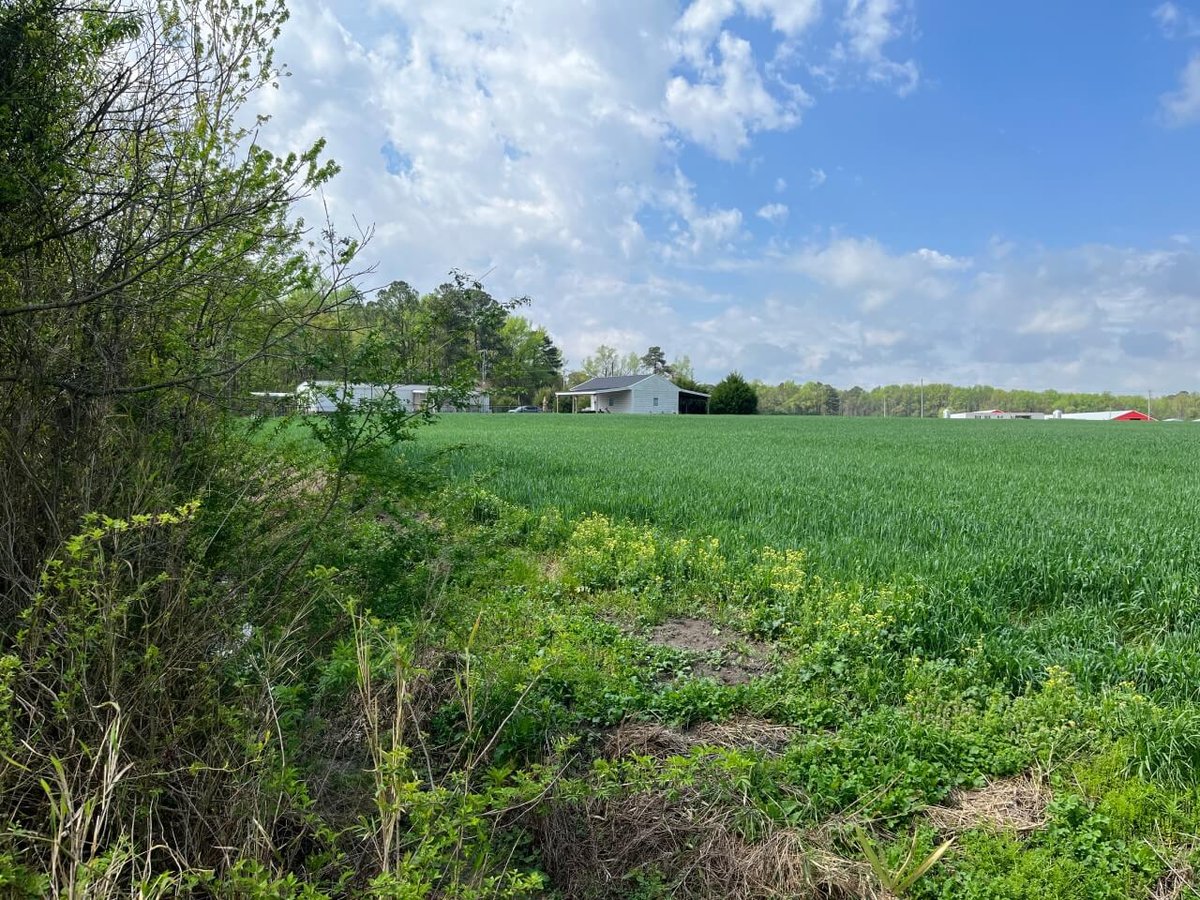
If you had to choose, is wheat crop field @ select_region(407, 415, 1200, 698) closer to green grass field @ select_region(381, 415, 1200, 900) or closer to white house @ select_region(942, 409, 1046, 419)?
green grass field @ select_region(381, 415, 1200, 900)

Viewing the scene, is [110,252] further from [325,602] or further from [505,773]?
[505,773]

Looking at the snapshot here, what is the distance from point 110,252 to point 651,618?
4281 millimetres

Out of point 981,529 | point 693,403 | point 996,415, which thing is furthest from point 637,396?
point 996,415

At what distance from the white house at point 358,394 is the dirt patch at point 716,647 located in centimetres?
233

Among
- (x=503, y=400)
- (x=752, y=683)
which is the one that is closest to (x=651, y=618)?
(x=752, y=683)

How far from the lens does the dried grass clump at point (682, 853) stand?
252 centimetres

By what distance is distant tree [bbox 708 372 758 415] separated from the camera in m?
73.4

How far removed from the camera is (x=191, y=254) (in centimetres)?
347

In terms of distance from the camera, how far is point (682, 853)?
8.77ft

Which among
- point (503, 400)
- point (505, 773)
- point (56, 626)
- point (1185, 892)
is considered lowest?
point (1185, 892)

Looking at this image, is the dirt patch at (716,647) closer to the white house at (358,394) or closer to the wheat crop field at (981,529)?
the wheat crop field at (981,529)

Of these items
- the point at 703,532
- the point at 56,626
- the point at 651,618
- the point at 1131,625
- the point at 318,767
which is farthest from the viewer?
the point at 703,532

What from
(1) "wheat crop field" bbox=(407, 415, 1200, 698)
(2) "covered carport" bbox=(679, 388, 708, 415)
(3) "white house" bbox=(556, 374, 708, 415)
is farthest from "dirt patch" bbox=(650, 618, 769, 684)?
(2) "covered carport" bbox=(679, 388, 708, 415)

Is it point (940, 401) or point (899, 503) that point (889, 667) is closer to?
point (899, 503)
